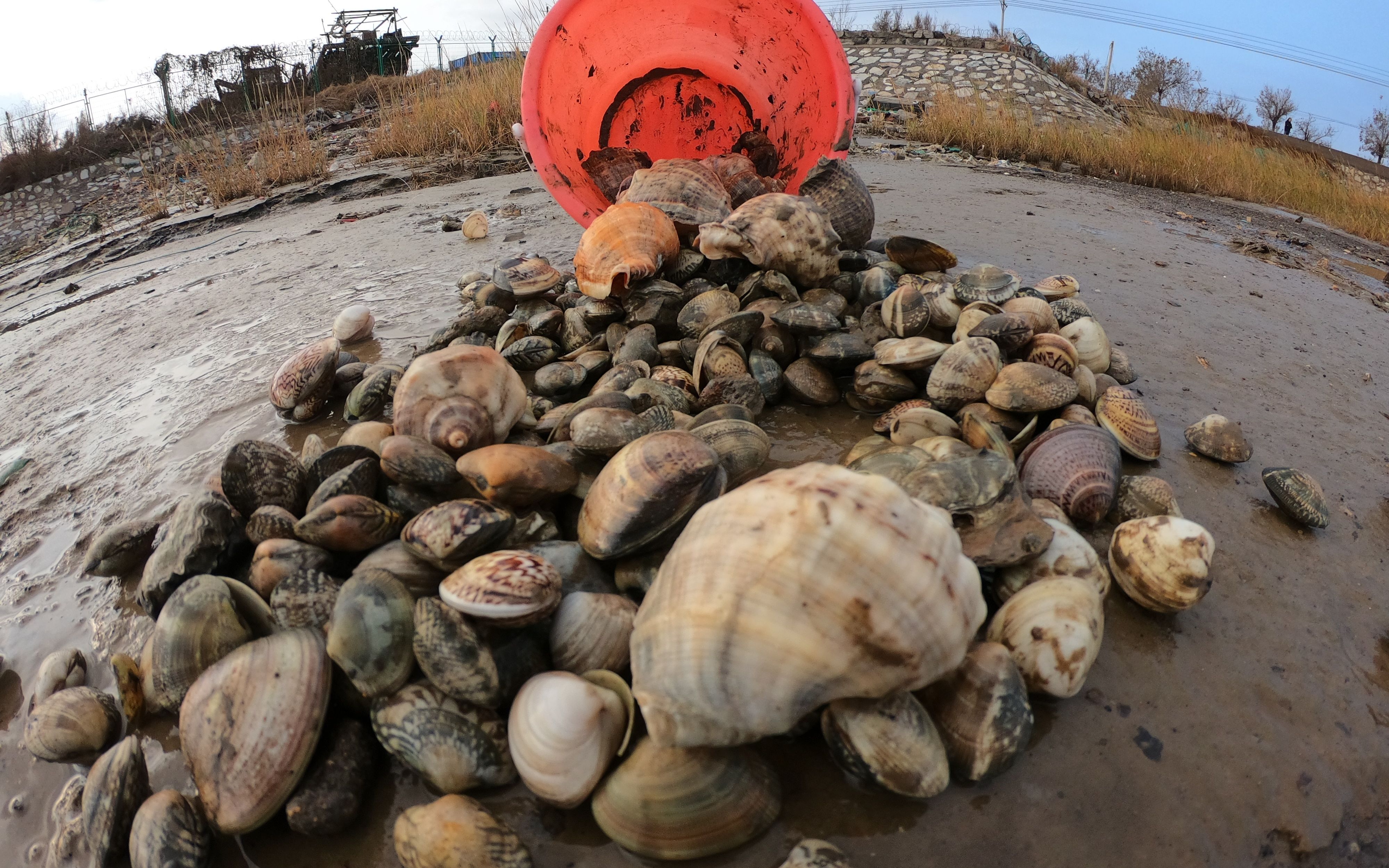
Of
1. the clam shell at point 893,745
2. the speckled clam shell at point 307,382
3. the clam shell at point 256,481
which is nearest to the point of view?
the clam shell at point 893,745

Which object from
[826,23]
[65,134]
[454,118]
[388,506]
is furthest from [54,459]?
[65,134]

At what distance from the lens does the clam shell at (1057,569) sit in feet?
5.96

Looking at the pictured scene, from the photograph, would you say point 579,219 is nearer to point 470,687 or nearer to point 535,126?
point 535,126

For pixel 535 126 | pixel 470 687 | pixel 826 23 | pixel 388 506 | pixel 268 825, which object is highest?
pixel 826 23

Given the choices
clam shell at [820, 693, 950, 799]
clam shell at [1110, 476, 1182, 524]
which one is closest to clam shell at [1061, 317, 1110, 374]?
clam shell at [1110, 476, 1182, 524]

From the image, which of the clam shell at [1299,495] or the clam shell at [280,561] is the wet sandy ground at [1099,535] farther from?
the clam shell at [280,561]

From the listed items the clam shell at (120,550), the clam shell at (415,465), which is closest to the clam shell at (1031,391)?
the clam shell at (415,465)

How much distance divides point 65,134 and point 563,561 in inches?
840

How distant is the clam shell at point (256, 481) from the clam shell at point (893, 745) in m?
1.69

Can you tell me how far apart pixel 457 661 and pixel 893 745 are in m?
0.91

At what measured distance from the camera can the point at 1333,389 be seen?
310 cm

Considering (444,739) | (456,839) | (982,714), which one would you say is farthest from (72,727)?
(982,714)

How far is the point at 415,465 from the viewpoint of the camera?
202 cm

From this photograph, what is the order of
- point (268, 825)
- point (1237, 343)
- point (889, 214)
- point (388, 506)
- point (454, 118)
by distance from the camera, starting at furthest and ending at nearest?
point (454, 118)
point (889, 214)
point (1237, 343)
point (388, 506)
point (268, 825)
